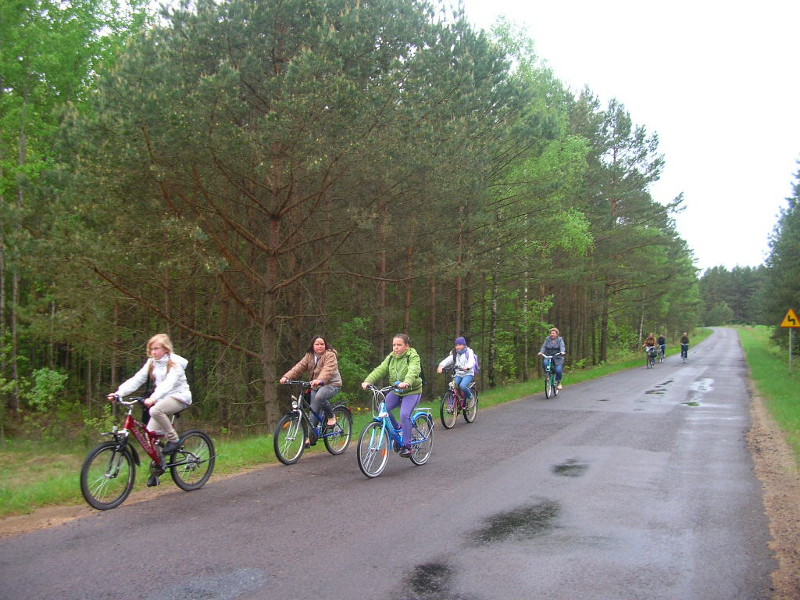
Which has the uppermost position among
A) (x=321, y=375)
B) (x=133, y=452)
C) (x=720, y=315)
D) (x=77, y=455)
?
(x=720, y=315)

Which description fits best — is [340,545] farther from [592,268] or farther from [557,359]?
[592,268]

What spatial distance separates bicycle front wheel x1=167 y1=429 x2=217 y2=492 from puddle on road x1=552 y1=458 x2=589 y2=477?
15.0 feet

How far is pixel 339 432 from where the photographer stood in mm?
9586

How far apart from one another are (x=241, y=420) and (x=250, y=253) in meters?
5.93

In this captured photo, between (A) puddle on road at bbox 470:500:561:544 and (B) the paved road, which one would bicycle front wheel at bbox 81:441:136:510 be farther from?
(A) puddle on road at bbox 470:500:561:544

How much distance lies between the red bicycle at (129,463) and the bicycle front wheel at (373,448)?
6.25ft

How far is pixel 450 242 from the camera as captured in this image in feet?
62.4

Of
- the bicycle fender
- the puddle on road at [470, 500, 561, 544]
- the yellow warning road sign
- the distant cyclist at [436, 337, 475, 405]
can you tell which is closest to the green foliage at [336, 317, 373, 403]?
the distant cyclist at [436, 337, 475, 405]

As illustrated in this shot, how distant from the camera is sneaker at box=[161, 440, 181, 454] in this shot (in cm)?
700

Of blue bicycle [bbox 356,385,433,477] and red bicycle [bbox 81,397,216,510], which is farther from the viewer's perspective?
blue bicycle [bbox 356,385,433,477]

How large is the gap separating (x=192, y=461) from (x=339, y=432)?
2729 mm

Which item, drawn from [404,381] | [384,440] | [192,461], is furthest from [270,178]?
[192,461]

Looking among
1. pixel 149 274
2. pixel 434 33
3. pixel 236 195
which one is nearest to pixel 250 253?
pixel 236 195

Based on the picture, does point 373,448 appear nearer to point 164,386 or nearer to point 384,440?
point 384,440
